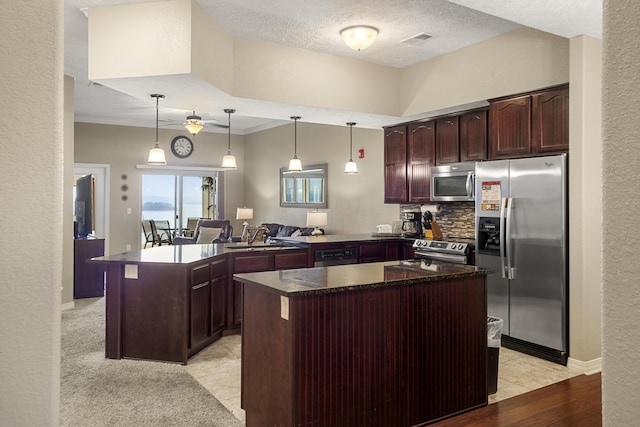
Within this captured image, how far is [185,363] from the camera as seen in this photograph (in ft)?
13.5

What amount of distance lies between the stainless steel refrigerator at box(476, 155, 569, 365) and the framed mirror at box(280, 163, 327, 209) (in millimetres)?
4270

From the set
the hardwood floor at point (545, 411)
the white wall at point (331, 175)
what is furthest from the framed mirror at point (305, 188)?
the hardwood floor at point (545, 411)

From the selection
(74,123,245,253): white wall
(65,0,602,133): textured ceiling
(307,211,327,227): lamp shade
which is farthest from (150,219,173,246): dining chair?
(65,0,602,133): textured ceiling

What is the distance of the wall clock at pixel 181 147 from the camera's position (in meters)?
10.8

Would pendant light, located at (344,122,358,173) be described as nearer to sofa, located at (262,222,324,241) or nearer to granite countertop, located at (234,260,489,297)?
sofa, located at (262,222,324,241)

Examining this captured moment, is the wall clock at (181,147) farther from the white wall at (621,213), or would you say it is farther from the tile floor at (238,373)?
the white wall at (621,213)

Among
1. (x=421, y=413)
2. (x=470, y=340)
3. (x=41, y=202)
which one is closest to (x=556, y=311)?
(x=470, y=340)

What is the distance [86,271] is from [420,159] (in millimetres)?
4894

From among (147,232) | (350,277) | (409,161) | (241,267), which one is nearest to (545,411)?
(350,277)

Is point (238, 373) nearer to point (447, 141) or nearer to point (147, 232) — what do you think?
point (447, 141)

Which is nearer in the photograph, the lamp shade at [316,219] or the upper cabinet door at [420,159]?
the upper cabinet door at [420,159]

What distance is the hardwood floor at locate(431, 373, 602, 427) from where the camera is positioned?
7.44 ft

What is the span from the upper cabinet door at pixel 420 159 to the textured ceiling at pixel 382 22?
830mm

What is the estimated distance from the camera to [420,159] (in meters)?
6.03
